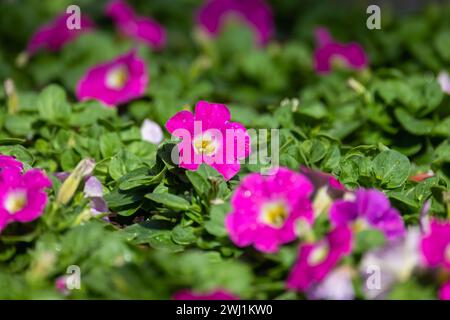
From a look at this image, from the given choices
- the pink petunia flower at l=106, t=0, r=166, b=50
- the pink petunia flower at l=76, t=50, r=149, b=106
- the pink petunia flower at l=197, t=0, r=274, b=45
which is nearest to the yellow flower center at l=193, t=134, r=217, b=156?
the pink petunia flower at l=76, t=50, r=149, b=106

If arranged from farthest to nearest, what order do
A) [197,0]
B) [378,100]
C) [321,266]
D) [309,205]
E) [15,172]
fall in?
[197,0] < [378,100] < [15,172] < [309,205] < [321,266]

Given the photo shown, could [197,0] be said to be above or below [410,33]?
above

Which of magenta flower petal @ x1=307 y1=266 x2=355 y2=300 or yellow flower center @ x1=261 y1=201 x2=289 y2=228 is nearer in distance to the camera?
magenta flower petal @ x1=307 y1=266 x2=355 y2=300

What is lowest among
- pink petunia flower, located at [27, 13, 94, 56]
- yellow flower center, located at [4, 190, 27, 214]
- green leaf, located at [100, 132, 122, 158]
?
yellow flower center, located at [4, 190, 27, 214]

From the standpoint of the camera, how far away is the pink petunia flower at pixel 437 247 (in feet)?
4.24

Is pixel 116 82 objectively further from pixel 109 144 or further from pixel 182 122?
pixel 182 122

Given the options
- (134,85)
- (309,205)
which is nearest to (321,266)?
(309,205)

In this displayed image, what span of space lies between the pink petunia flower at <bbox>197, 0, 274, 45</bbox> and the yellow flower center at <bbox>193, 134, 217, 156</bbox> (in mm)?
1795

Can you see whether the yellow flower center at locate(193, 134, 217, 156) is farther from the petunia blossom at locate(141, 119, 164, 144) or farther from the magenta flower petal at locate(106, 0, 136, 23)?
the magenta flower petal at locate(106, 0, 136, 23)

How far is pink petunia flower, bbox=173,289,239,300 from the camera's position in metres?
1.29

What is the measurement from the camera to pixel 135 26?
3.22m
